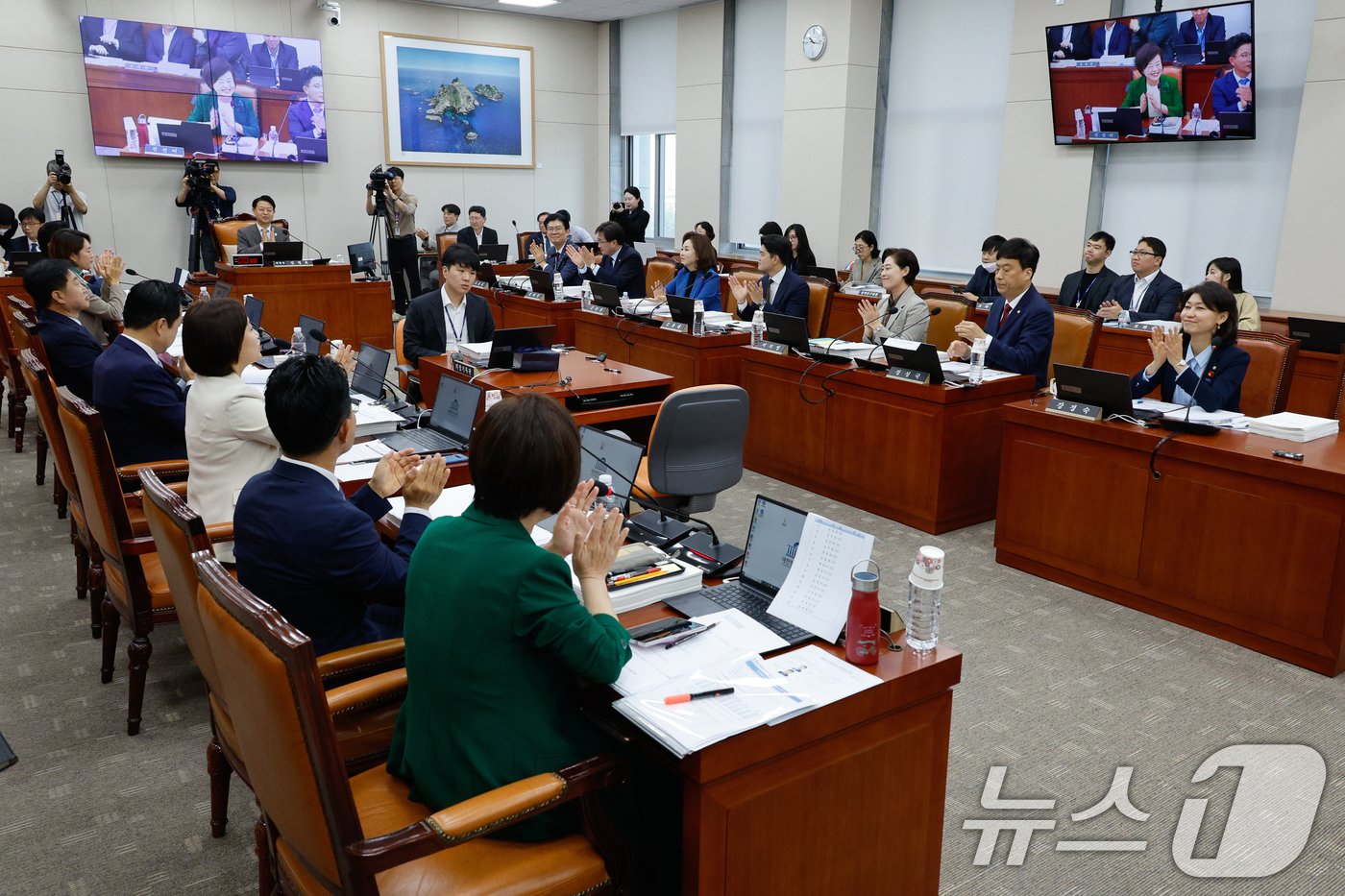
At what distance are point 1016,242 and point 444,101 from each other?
8.18 meters

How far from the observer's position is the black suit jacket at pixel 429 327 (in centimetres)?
505

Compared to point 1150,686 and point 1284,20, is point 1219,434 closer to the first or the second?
point 1150,686

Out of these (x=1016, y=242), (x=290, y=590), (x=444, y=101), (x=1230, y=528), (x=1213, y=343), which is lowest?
(x=1230, y=528)

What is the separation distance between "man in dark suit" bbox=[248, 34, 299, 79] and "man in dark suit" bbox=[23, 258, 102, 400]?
614 cm

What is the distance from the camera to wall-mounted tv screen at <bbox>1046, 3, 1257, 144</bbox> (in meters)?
6.25

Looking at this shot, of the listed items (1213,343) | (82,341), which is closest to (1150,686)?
(1213,343)

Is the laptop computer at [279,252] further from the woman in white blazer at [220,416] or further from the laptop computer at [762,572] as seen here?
the laptop computer at [762,572]

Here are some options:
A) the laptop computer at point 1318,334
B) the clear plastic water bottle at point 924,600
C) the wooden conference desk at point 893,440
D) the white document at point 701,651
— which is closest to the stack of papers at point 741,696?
the white document at point 701,651

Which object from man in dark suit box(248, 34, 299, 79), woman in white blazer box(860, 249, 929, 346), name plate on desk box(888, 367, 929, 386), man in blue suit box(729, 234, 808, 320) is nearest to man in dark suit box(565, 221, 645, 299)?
man in blue suit box(729, 234, 808, 320)

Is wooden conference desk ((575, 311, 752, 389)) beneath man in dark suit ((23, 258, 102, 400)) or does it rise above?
beneath

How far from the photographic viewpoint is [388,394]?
462 cm

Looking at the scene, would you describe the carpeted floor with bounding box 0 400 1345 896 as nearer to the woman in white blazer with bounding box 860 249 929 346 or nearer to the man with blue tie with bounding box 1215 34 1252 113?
the woman in white blazer with bounding box 860 249 929 346

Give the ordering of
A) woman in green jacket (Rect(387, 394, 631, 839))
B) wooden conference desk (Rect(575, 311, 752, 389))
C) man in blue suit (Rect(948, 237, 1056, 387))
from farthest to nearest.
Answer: wooden conference desk (Rect(575, 311, 752, 389)) → man in blue suit (Rect(948, 237, 1056, 387)) → woman in green jacket (Rect(387, 394, 631, 839))

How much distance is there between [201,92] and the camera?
30.7 ft
